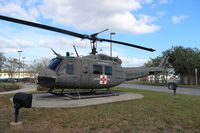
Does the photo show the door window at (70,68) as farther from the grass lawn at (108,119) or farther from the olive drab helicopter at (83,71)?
the grass lawn at (108,119)

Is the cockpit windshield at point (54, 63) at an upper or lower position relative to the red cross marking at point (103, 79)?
upper

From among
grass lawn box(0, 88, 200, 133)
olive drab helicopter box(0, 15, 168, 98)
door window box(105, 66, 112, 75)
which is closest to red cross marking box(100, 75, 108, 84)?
olive drab helicopter box(0, 15, 168, 98)

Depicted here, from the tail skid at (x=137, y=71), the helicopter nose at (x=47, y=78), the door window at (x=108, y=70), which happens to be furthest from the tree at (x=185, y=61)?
the helicopter nose at (x=47, y=78)

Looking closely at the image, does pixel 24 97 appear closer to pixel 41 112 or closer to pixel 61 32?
pixel 41 112

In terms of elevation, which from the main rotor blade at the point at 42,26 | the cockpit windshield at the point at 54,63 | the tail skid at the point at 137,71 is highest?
the main rotor blade at the point at 42,26

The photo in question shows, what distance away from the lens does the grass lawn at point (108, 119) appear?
32.1 ft

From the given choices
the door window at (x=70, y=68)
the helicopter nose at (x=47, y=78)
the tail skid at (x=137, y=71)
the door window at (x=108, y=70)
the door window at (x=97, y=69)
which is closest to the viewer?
the helicopter nose at (x=47, y=78)

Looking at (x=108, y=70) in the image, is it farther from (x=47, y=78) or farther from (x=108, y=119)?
(x=108, y=119)

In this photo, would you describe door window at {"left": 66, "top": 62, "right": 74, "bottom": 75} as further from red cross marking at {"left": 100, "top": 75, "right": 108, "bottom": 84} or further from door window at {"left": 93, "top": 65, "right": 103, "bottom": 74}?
red cross marking at {"left": 100, "top": 75, "right": 108, "bottom": 84}

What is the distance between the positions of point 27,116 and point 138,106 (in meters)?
4.91

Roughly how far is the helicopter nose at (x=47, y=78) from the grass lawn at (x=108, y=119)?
2179 mm

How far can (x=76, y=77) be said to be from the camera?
15.4 metres

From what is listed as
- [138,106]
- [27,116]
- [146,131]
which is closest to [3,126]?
[27,116]

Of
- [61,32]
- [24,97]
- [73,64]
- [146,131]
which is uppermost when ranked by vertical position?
[61,32]
